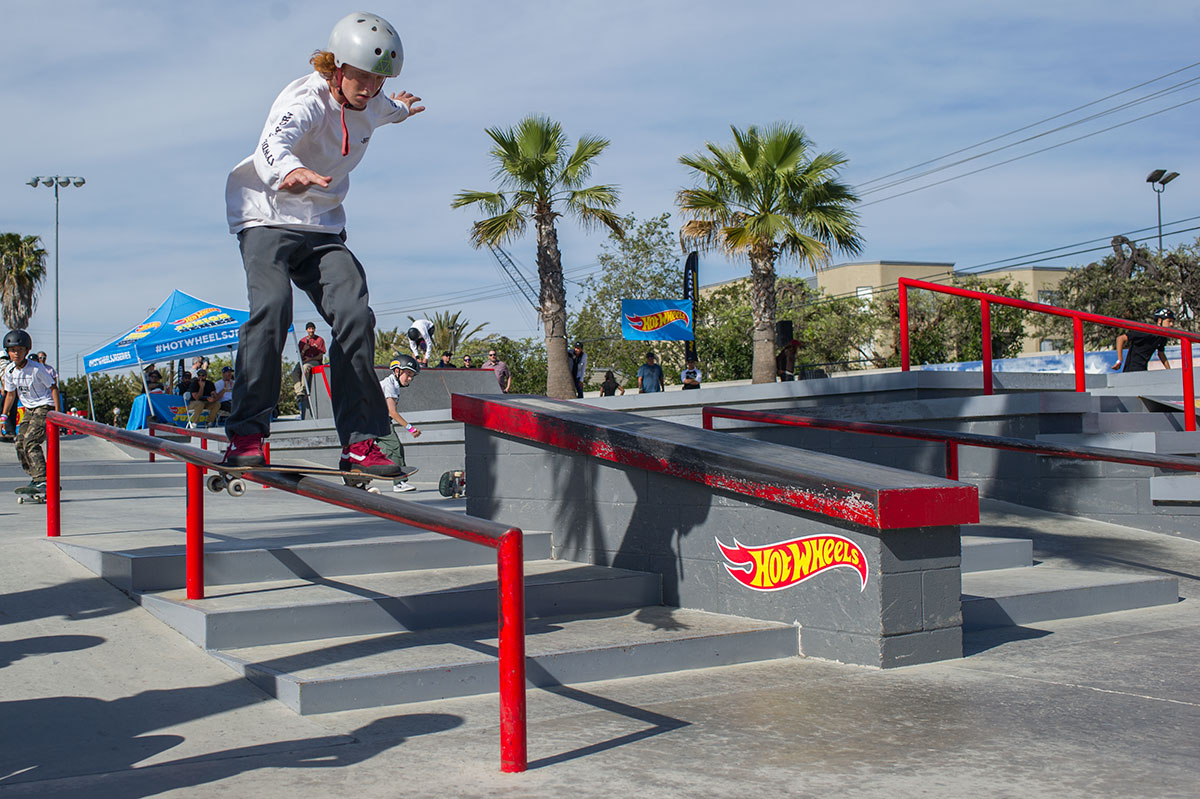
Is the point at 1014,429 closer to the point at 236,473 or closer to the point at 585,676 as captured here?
the point at 585,676

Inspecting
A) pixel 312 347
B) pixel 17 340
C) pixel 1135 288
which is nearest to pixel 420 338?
pixel 312 347

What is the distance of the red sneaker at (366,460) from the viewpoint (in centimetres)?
459

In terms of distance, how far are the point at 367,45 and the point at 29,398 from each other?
7.36 m

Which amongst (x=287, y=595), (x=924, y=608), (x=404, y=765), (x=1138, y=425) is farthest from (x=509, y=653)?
(x=1138, y=425)

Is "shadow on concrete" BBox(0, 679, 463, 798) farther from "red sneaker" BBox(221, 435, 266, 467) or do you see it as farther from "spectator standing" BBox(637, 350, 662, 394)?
"spectator standing" BBox(637, 350, 662, 394)

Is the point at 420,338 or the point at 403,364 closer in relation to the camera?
the point at 403,364

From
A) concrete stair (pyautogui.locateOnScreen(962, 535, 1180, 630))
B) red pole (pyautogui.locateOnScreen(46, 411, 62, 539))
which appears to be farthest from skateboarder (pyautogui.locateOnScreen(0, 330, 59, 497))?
concrete stair (pyautogui.locateOnScreen(962, 535, 1180, 630))

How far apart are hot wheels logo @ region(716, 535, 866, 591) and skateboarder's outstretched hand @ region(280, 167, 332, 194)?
2.78 m

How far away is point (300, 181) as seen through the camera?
413cm

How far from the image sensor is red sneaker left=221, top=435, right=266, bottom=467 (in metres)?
4.42

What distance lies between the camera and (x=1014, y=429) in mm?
9305

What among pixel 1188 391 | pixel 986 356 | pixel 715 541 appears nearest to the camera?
pixel 715 541

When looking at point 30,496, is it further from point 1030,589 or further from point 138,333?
point 138,333

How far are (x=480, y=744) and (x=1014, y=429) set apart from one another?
698 centimetres
